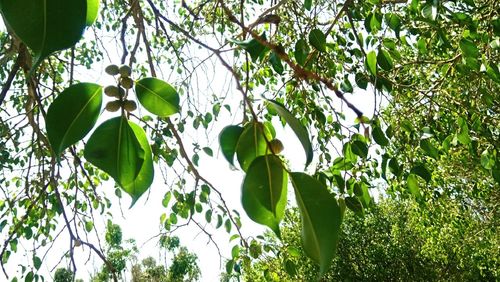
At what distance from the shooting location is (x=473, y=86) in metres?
2.18

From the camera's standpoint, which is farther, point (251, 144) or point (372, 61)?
point (372, 61)

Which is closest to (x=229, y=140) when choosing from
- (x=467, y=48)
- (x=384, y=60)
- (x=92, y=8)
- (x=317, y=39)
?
(x=92, y=8)

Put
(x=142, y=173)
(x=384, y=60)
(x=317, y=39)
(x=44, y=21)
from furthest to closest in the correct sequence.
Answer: (x=384, y=60)
(x=317, y=39)
(x=142, y=173)
(x=44, y=21)

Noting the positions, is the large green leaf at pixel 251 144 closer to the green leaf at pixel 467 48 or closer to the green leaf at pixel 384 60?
the green leaf at pixel 384 60

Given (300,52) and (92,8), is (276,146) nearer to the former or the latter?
(92,8)

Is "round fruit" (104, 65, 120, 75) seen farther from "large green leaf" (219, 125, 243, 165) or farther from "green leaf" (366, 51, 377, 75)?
"green leaf" (366, 51, 377, 75)

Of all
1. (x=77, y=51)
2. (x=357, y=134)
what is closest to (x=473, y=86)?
(x=357, y=134)

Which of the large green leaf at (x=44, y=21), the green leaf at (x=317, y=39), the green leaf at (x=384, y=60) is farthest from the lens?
the green leaf at (x=384, y=60)

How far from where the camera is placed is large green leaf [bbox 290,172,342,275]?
30 cm

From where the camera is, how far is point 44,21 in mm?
247

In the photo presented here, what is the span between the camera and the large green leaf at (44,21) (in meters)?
0.24

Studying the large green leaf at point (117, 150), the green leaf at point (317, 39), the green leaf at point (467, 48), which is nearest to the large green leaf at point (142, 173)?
the large green leaf at point (117, 150)

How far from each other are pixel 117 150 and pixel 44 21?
0.10 meters

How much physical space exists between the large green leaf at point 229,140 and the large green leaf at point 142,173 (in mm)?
51
